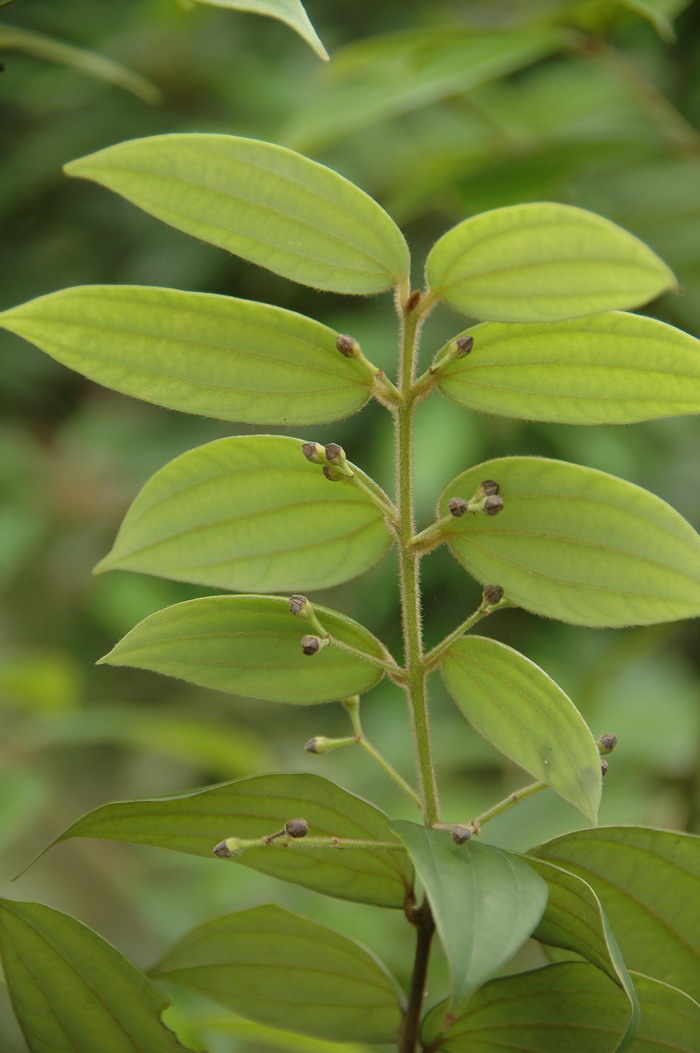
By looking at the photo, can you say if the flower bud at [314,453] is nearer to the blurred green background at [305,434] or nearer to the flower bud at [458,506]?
the flower bud at [458,506]

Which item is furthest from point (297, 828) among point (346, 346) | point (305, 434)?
point (305, 434)

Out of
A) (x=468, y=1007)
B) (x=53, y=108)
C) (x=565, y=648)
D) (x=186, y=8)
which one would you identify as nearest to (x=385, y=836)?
(x=468, y=1007)

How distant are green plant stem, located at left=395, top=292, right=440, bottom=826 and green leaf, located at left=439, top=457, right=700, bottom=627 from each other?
1cm

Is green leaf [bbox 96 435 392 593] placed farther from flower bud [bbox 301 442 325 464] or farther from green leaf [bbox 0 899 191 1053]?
green leaf [bbox 0 899 191 1053]

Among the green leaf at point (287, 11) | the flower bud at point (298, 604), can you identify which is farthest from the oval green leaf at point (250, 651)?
the green leaf at point (287, 11)

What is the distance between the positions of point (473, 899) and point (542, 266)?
0.14m

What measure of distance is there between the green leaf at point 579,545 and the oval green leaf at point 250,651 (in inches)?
1.8

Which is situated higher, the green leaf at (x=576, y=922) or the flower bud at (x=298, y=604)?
the flower bud at (x=298, y=604)

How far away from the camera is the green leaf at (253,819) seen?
0.98 ft

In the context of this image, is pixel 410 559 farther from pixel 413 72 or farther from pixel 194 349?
pixel 413 72

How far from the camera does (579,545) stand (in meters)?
0.28

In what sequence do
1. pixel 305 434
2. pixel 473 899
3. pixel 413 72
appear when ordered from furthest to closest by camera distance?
pixel 305 434
pixel 413 72
pixel 473 899

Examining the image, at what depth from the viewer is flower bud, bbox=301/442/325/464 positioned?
0.91ft

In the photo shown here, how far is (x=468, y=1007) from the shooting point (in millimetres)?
315
